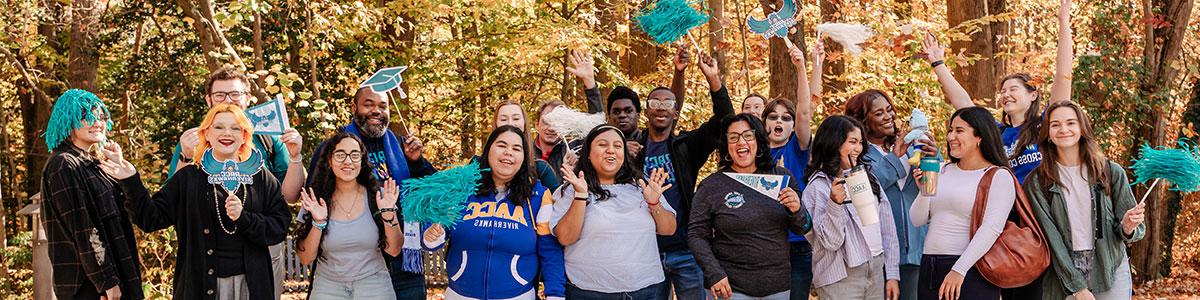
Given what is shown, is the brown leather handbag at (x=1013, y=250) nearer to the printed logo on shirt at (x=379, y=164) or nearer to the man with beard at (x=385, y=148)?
the man with beard at (x=385, y=148)

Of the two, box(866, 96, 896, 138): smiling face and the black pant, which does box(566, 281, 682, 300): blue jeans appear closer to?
the black pant

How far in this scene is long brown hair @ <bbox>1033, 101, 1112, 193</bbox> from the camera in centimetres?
507

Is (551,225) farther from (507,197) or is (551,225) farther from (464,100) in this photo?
(464,100)

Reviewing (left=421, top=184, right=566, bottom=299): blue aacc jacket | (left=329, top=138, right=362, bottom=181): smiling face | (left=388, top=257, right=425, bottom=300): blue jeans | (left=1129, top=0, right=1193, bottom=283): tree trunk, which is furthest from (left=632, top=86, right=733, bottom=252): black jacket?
(left=1129, top=0, right=1193, bottom=283): tree trunk

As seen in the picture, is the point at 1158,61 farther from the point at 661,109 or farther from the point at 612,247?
the point at 612,247

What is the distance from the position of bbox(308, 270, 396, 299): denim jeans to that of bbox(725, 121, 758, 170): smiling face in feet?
5.73

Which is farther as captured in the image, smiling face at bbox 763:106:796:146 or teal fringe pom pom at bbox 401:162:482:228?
smiling face at bbox 763:106:796:146

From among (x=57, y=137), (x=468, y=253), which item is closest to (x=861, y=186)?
(x=468, y=253)

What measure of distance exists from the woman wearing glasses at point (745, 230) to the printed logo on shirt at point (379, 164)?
1.54 meters

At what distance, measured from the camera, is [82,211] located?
5.06m

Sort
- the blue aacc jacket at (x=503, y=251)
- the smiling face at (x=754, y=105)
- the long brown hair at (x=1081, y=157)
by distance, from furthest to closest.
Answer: the smiling face at (x=754, y=105) → the long brown hair at (x=1081, y=157) → the blue aacc jacket at (x=503, y=251)

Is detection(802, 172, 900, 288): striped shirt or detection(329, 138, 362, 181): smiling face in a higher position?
detection(329, 138, 362, 181): smiling face

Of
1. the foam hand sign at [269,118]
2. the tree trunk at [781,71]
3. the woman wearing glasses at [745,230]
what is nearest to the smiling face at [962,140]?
the woman wearing glasses at [745,230]

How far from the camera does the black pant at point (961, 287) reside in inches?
196
